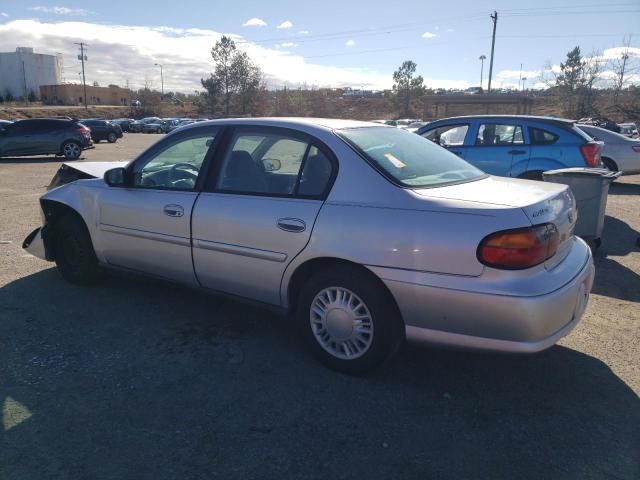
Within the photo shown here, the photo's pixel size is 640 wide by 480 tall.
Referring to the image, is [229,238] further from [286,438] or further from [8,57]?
[8,57]

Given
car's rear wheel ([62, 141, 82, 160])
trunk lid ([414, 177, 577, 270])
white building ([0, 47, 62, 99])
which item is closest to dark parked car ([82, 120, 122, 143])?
car's rear wheel ([62, 141, 82, 160])

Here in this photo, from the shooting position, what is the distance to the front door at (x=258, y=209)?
325 centimetres

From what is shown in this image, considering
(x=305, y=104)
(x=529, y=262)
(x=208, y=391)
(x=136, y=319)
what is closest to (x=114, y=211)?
(x=136, y=319)

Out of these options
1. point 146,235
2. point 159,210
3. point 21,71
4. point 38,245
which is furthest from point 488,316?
point 21,71

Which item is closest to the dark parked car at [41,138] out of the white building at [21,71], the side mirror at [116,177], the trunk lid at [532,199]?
the side mirror at [116,177]

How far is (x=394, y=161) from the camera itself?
3305 millimetres

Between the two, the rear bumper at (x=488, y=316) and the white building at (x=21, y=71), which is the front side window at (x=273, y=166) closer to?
the rear bumper at (x=488, y=316)

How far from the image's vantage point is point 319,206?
3158 millimetres

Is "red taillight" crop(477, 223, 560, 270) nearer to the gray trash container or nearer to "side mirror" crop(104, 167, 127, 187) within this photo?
"side mirror" crop(104, 167, 127, 187)

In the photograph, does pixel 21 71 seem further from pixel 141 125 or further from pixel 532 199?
pixel 532 199

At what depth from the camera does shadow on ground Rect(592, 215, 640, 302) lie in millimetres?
4812

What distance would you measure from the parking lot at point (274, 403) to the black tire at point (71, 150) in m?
16.0

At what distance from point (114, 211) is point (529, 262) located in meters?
3.35

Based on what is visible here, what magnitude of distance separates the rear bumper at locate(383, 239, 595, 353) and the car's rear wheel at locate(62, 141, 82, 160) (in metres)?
18.7
